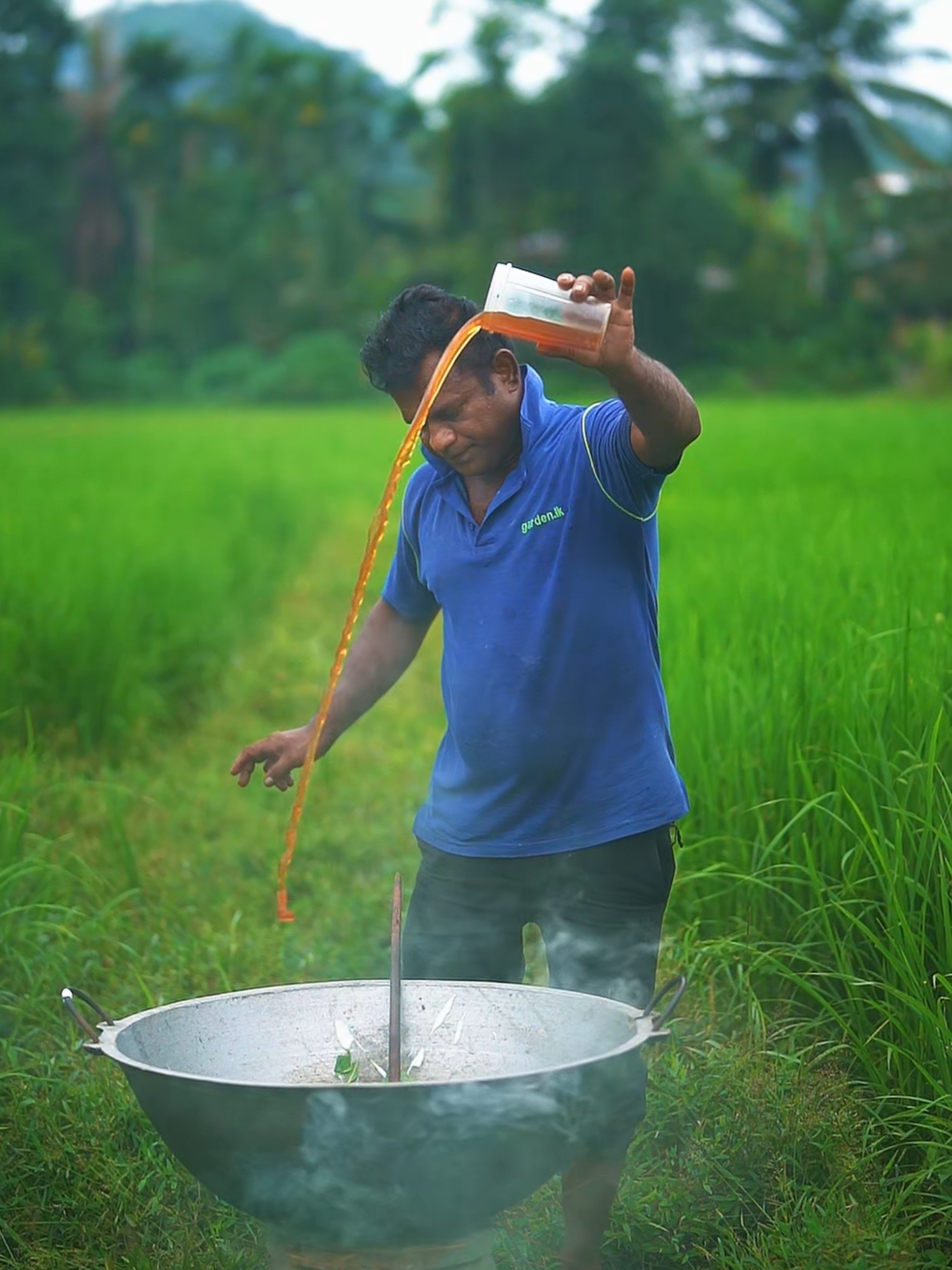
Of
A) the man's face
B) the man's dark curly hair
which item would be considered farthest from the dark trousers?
the man's dark curly hair

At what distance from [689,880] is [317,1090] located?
6.04ft

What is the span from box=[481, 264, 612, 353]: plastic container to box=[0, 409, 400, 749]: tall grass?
2.56 meters

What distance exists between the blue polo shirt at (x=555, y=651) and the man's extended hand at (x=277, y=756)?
0.79 ft

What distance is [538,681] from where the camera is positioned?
7.63 ft

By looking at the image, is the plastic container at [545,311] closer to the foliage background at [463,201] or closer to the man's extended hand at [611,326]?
the man's extended hand at [611,326]

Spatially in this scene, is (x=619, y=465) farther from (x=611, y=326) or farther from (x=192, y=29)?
(x=192, y=29)

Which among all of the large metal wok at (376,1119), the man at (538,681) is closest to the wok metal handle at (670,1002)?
the large metal wok at (376,1119)

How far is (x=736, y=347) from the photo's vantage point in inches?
1261

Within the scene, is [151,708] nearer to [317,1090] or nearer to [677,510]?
[677,510]

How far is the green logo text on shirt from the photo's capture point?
228 cm

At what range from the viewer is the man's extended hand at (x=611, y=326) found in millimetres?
1899

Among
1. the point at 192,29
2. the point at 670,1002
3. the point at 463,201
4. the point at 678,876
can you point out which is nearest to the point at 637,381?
the point at 670,1002

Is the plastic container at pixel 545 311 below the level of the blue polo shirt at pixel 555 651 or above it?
above

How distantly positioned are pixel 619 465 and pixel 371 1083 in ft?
2.89
